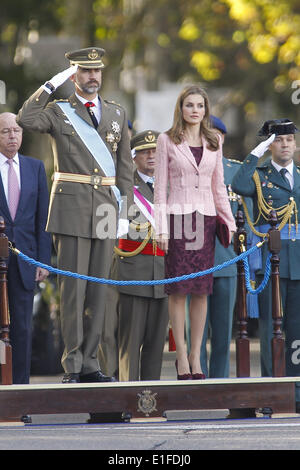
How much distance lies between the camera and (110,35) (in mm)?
27750

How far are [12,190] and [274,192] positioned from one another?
183 centimetres

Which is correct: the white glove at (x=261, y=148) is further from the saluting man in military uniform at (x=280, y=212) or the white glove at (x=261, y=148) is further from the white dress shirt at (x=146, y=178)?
the white dress shirt at (x=146, y=178)

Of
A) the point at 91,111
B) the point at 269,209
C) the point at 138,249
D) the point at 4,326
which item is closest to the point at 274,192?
the point at 269,209

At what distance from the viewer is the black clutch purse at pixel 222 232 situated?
10.2 meters

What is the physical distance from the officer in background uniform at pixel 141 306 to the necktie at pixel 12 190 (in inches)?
33.3

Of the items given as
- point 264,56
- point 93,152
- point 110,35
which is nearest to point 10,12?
point 110,35

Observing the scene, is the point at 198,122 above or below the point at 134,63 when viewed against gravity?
below

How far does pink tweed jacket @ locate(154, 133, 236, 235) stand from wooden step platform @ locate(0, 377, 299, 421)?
103 centimetres

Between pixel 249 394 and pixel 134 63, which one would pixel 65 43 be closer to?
pixel 134 63

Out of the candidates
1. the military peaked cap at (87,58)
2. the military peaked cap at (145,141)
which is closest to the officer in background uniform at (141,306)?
the military peaked cap at (145,141)

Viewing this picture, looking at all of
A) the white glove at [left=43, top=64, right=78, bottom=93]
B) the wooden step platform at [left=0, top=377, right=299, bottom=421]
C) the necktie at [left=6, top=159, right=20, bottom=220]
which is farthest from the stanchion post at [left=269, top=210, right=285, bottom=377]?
the necktie at [left=6, top=159, right=20, bottom=220]
